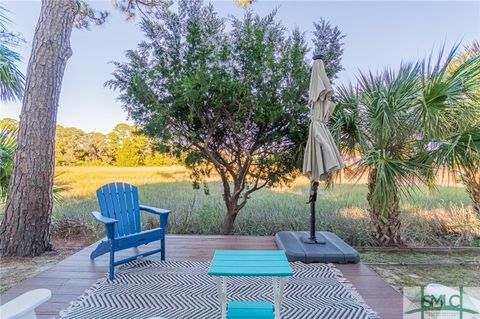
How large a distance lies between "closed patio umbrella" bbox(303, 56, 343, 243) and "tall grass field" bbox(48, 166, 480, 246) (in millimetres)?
1994

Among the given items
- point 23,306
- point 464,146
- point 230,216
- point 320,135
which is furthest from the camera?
point 230,216

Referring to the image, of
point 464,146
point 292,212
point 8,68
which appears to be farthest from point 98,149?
point 464,146

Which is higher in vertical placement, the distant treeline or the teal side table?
the distant treeline

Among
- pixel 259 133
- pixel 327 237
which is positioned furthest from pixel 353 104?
pixel 327 237

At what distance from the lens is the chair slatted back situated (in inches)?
122

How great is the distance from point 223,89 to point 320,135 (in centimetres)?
175

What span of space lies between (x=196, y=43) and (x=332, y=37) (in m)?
2.27

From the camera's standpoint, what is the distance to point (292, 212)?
17.4ft

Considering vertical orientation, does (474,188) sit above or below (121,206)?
above

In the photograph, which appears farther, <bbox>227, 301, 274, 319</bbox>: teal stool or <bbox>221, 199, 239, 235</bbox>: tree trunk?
<bbox>221, 199, 239, 235</bbox>: tree trunk

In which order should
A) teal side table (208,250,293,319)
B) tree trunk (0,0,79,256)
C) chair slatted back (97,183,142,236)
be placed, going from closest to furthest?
teal side table (208,250,293,319) → chair slatted back (97,183,142,236) → tree trunk (0,0,79,256)

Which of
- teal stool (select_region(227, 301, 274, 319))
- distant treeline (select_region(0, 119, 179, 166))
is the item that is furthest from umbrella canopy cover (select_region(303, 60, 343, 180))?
distant treeline (select_region(0, 119, 179, 166))

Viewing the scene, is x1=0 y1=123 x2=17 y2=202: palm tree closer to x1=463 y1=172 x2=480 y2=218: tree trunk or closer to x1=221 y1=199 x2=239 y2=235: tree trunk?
x1=221 y1=199 x2=239 y2=235: tree trunk

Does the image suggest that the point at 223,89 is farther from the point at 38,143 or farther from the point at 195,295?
the point at 195,295
